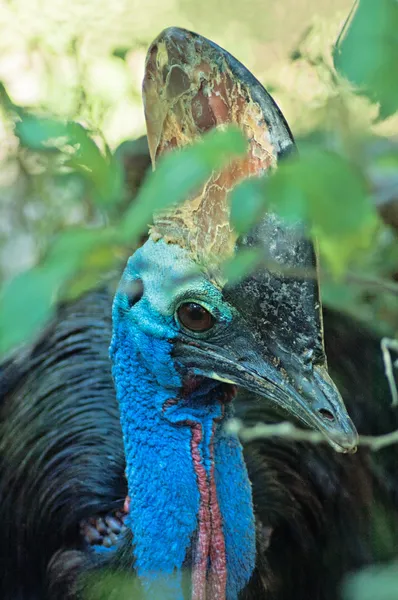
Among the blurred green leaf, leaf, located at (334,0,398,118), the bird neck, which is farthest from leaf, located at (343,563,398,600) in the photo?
the bird neck

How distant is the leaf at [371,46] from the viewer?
1.04 metres

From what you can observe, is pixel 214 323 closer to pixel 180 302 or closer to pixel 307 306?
pixel 180 302

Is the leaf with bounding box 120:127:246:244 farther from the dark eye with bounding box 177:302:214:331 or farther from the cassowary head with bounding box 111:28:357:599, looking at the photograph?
the dark eye with bounding box 177:302:214:331

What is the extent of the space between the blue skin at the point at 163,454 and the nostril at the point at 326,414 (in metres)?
0.35

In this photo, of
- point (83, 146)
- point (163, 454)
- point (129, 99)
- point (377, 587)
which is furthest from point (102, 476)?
point (129, 99)

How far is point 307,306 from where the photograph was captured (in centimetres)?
154

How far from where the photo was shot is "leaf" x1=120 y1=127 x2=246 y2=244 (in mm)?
944

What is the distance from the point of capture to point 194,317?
1.72m

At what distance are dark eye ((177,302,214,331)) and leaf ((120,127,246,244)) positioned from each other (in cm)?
72

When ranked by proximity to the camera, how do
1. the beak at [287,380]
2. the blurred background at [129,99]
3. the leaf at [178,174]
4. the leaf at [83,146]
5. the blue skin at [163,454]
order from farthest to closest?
the blurred background at [129,99]
the blue skin at [163,454]
the beak at [287,380]
the leaf at [83,146]
the leaf at [178,174]

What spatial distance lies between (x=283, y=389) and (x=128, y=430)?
44 cm

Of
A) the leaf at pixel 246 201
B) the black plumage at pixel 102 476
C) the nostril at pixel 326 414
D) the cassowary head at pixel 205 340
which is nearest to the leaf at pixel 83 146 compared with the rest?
the cassowary head at pixel 205 340

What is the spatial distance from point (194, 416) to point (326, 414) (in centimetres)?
39

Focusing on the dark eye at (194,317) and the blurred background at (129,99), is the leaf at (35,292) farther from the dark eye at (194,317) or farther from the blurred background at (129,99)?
the blurred background at (129,99)
